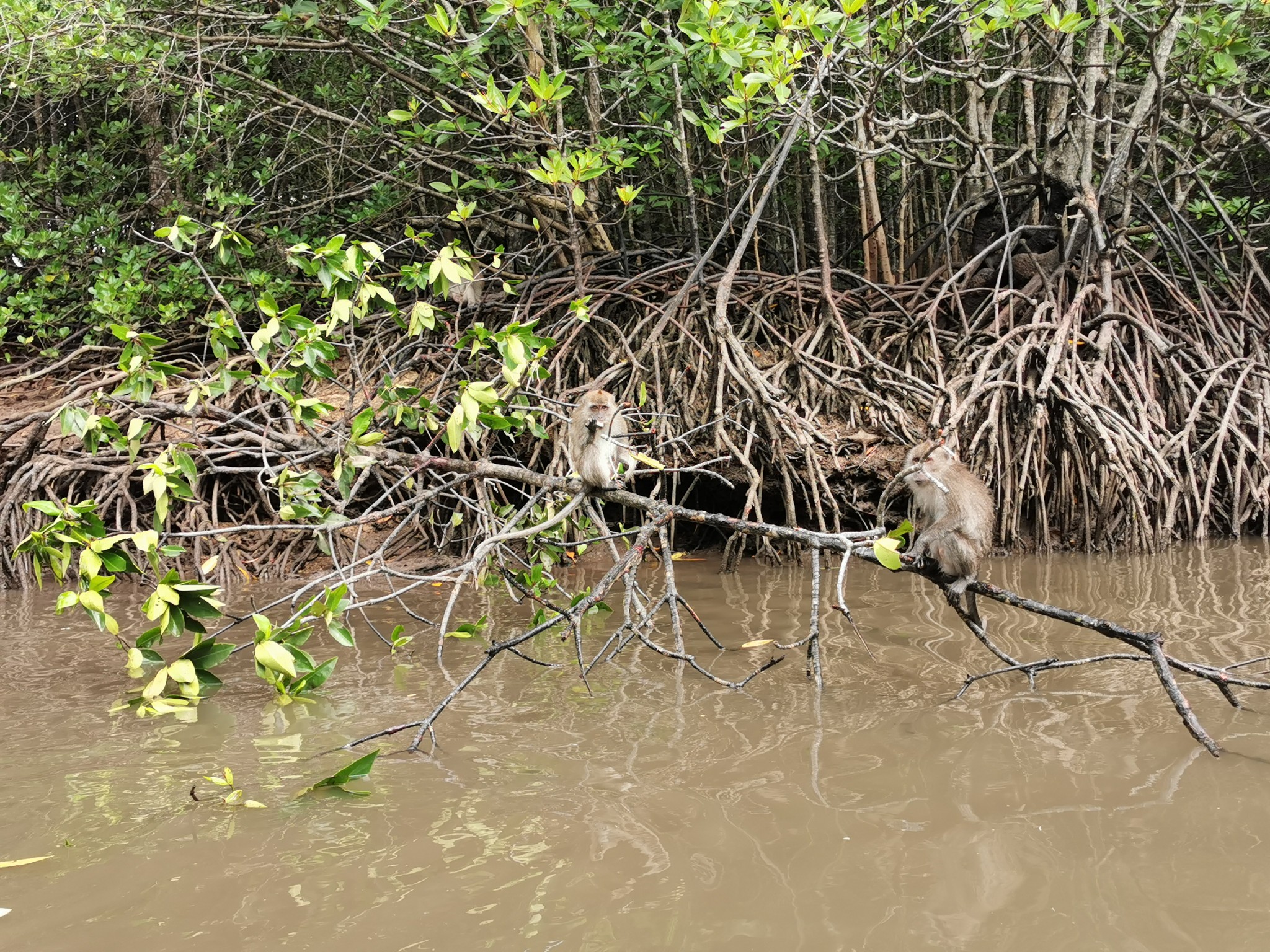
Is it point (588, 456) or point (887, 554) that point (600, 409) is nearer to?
point (588, 456)

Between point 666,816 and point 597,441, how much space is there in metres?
1.94

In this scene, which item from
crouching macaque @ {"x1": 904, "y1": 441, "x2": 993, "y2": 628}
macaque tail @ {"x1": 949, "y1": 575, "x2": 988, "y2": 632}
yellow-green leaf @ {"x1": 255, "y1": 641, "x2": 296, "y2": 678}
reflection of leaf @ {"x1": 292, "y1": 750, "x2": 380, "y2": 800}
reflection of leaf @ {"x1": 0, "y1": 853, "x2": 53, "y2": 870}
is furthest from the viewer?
crouching macaque @ {"x1": 904, "y1": 441, "x2": 993, "y2": 628}

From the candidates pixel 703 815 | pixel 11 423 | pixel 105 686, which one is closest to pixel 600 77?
pixel 11 423

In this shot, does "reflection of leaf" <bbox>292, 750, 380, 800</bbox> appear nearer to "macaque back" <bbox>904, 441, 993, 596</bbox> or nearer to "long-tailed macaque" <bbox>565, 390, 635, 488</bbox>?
"long-tailed macaque" <bbox>565, 390, 635, 488</bbox>

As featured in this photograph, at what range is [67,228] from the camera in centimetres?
743

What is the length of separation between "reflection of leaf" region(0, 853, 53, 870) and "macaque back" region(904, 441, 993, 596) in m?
2.56

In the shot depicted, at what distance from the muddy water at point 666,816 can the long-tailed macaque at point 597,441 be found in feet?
2.46

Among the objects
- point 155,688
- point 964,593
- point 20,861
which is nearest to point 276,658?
point 155,688

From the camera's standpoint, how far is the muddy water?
1.87m

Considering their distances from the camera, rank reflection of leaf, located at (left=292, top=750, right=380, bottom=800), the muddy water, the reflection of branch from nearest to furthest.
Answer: the muddy water → reflection of leaf, located at (left=292, top=750, right=380, bottom=800) → the reflection of branch

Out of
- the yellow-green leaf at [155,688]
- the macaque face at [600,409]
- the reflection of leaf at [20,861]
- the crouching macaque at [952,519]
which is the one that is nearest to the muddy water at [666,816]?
the reflection of leaf at [20,861]

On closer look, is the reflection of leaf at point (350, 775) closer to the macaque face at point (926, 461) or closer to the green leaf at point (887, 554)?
the green leaf at point (887, 554)

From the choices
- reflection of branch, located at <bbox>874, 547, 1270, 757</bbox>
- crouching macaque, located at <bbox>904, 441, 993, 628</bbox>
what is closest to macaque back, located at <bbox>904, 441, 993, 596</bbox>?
crouching macaque, located at <bbox>904, 441, 993, 628</bbox>

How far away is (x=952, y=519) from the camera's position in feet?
11.2
